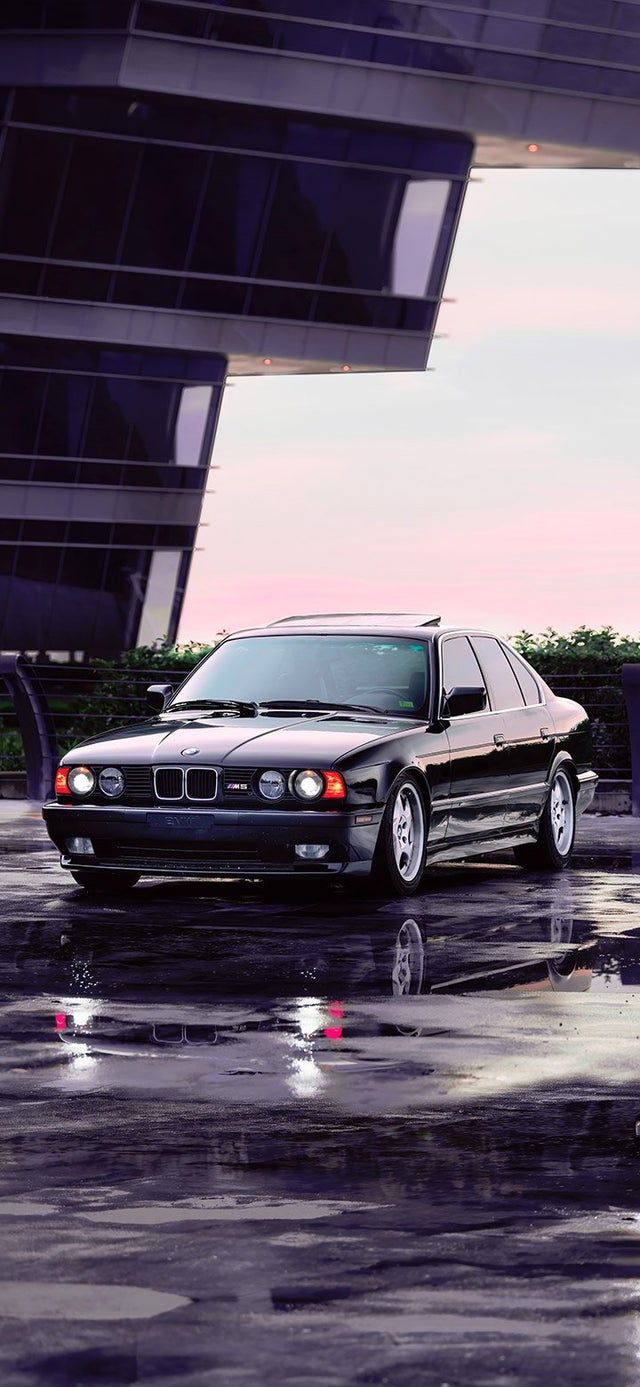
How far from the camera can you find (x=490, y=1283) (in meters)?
4.66

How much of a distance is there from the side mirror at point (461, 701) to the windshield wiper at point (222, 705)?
1151 mm

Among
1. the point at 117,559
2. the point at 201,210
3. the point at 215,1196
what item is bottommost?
the point at 215,1196

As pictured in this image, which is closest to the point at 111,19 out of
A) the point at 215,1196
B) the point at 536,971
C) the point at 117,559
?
the point at 117,559

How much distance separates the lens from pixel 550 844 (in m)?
15.2

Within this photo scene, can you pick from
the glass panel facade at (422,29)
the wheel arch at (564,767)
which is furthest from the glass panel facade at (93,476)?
the wheel arch at (564,767)

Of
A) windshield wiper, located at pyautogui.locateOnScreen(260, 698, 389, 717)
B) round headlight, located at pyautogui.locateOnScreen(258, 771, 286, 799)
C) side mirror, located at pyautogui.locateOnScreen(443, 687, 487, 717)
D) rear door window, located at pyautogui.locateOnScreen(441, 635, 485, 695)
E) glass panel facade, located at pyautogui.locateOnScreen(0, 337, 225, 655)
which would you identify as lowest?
round headlight, located at pyautogui.locateOnScreen(258, 771, 286, 799)

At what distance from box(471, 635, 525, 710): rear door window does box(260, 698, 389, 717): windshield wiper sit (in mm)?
→ 1230

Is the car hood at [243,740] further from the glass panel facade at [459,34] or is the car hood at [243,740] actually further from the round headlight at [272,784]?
the glass panel facade at [459,34]

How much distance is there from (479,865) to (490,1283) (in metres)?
11.3

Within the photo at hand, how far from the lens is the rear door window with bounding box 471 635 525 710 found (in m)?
14.9

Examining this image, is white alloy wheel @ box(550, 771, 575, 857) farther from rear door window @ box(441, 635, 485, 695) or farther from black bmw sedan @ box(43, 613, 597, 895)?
rear door window @ box(441, 635, 485, 695)

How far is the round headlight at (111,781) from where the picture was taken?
1293 centimetres

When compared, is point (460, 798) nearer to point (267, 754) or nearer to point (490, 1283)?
point (267, 754)

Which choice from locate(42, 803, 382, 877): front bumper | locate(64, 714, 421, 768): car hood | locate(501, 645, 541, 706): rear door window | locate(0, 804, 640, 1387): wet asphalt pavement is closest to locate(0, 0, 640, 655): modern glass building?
locate(501, 645, 541, 706): rear door window
